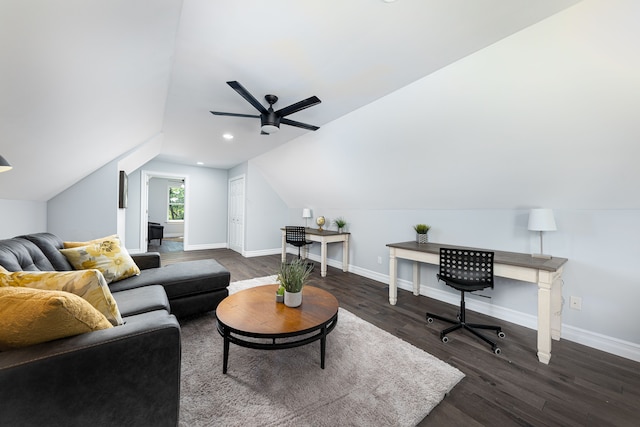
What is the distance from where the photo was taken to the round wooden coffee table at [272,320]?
5.23 ft

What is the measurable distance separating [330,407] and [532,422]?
3.78ft

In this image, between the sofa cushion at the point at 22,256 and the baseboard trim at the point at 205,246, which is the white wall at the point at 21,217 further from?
the baseboard trim at the point at 205,246

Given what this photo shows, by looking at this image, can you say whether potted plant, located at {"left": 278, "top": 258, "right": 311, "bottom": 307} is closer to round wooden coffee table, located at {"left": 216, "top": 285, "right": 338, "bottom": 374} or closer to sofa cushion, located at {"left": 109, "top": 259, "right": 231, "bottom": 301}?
round wooden coffee table, located at {"left": 216, "top": 285, "right": 338, "bottom": 374}

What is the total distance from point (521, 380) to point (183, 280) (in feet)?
9.51

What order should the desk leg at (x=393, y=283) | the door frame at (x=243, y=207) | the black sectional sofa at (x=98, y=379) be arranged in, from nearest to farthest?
the black sectional sofa at (x=98, y=379)
the desk leg at (x=393, y=283)
the door frame at (x=243, y=207)

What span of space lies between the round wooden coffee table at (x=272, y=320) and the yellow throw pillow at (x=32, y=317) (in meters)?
0.85

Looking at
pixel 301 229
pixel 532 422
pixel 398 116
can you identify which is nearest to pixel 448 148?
pixel 398 116

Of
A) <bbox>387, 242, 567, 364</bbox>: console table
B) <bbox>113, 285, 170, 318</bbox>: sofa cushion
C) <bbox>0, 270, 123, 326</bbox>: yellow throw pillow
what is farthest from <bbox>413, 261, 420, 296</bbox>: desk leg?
<bbox>0, 270, 123, 326</bbox>: yellow throw pillow

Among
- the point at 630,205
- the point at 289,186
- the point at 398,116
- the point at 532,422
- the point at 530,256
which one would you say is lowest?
the point at 532,422

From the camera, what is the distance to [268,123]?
2504 mm

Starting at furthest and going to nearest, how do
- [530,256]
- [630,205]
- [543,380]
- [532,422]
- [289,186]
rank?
1. [289,186]
2. [530,256]
3. [630,205]
4. [543,380]
5. [532,422]

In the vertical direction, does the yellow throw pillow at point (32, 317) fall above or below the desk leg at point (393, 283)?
above

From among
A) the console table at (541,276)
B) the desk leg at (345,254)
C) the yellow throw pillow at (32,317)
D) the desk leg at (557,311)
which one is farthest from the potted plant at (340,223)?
the yellow throw pillow at (32,317)

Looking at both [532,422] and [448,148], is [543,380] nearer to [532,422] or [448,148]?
[532,422]
